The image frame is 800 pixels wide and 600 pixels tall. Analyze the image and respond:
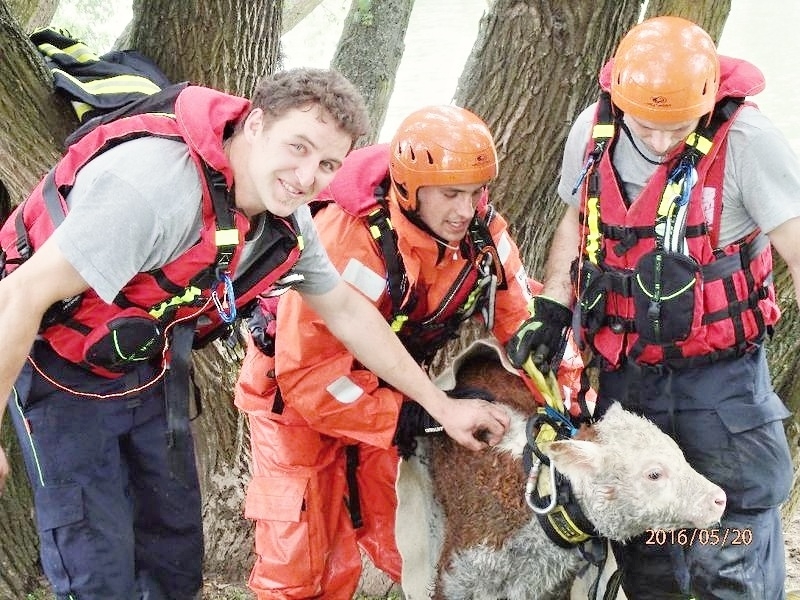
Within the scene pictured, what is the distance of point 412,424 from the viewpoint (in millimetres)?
4496

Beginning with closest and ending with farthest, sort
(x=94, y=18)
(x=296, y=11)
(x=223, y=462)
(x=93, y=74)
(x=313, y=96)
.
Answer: (x=313, y=96), (x=93, y=74), (x=223, y=462), (x=296, y=11), (x=94, y=18)

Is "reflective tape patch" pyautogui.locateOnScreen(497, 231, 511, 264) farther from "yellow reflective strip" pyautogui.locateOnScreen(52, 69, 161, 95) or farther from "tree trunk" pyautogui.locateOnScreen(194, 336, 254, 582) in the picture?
"yellow reflective strip" pyautogui.locateOnScreen(52, 69, 161, 95)

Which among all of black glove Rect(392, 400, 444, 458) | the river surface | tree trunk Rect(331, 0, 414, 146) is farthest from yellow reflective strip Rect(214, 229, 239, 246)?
the river surface

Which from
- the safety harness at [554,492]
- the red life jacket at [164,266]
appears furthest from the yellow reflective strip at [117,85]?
the safety harness at [554,492]

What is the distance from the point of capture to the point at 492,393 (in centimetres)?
461

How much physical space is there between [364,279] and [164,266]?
41.9 inches

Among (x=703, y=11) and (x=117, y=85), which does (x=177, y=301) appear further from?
(x=703, y=11)

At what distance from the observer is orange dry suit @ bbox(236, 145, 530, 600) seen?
4.30m

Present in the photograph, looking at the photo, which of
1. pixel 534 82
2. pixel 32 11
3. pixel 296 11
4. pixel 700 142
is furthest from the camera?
pixel 296 11

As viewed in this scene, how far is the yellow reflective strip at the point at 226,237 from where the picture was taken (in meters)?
3.47

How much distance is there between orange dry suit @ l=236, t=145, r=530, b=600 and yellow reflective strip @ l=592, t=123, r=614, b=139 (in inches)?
29.2

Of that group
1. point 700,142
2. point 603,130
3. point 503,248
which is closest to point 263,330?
point 503,248

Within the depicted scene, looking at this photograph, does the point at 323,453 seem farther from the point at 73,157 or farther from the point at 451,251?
Answer: the point at 73,157
